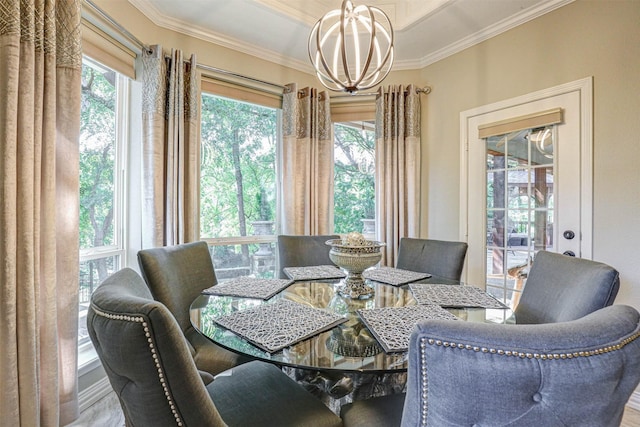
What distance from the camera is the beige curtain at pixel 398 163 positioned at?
3.06 m

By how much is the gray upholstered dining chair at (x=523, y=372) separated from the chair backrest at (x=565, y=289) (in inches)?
24.6

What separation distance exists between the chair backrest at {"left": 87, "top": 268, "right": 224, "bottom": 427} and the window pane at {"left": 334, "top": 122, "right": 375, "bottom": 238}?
109 inches

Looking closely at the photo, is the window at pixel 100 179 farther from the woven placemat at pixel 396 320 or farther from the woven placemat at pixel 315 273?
the woven placemat at pixel 396 320

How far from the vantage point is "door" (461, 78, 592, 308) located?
2127 millimetres

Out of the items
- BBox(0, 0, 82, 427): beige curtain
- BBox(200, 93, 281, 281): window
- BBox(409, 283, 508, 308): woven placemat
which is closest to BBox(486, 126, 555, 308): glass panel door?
BBox(409, 283, 508, 308): woven placemat

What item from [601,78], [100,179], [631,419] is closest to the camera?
[631,419]

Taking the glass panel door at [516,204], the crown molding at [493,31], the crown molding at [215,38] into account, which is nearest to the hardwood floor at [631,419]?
the glass panel door at [516,204]

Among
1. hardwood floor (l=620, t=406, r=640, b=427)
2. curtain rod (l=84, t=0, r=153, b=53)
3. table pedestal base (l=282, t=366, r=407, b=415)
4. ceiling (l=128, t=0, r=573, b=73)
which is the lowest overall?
hardwood floor (l=620, t=406, r=640, b=427)

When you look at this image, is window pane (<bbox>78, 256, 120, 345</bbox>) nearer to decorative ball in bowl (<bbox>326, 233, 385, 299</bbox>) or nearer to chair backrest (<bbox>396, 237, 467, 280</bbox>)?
decorative ball in bowl (<bbox>326, 233, 385, 299</bbox>)

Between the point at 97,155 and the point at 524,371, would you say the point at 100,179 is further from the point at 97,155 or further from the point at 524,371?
the point at 524,371

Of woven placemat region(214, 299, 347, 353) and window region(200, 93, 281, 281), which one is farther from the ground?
window region(200, 93, 281, 281)

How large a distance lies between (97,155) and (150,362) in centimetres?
199

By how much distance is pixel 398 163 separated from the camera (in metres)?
3.10

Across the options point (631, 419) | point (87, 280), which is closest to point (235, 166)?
point (87, 280)
